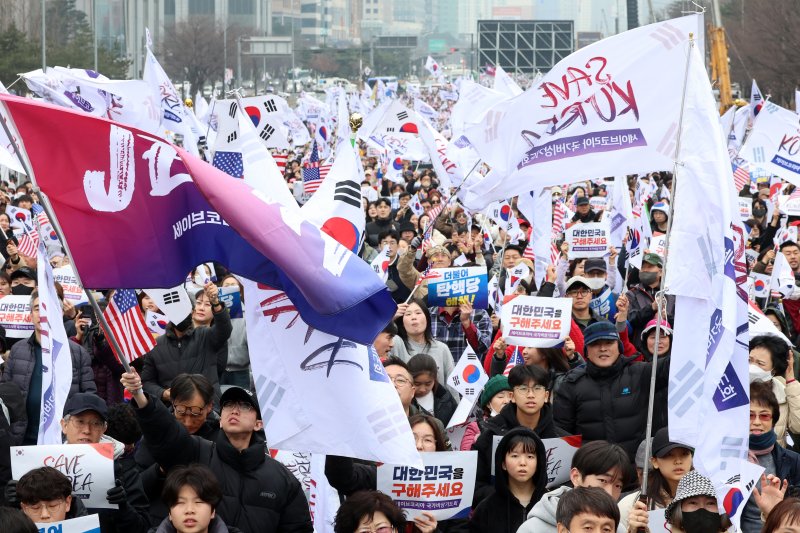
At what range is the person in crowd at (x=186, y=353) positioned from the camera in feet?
29.4

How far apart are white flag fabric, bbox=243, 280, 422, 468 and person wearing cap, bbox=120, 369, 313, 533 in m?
0.42

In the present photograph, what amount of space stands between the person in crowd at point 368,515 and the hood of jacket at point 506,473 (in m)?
0.80

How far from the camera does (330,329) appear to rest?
5676 millimetres

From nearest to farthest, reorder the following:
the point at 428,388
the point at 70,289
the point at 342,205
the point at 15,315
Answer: the point at 342,205
the point at 428,388
the point at 15,315
the point at 70,289

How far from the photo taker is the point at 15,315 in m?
9.73

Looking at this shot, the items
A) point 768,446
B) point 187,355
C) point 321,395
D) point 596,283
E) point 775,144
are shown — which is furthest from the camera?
point 775,144

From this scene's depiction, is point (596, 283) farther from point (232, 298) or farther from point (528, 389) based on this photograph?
point (528, 389)

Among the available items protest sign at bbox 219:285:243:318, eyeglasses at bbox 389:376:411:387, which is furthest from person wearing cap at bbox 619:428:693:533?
protest sign at bbox 219:285:243:318

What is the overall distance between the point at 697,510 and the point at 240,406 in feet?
6.53

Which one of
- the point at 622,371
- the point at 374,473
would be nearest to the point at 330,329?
the point at 374,473

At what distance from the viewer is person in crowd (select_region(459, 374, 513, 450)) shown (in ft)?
25.0

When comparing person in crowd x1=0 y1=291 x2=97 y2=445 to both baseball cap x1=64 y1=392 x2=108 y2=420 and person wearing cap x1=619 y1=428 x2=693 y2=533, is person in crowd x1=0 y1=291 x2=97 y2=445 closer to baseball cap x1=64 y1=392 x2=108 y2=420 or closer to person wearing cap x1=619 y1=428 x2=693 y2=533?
baseball cap x1=64 y1=392 x2=108 y2=420

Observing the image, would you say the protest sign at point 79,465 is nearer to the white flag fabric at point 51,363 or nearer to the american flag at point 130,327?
the white flag fabric at point 51,363

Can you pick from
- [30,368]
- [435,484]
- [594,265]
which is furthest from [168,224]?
[594,265]
